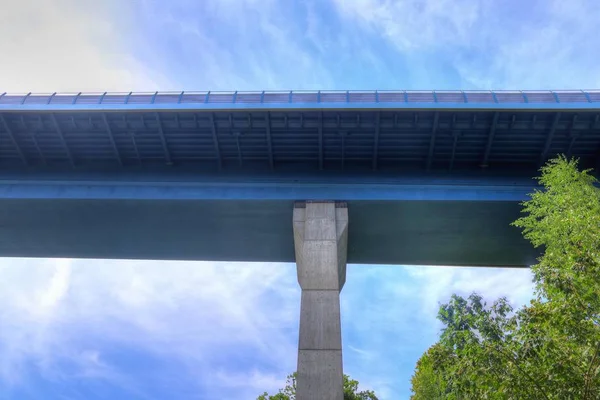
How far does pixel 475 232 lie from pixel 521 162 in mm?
4032

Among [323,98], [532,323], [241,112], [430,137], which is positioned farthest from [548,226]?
[241,112]

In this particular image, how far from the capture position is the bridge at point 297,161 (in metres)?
20.9

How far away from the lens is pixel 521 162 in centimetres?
2244

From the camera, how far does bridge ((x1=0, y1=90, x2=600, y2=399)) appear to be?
20906mm

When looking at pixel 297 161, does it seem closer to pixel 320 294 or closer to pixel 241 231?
pixel 241 231

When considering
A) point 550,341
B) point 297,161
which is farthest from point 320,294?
point 550,341

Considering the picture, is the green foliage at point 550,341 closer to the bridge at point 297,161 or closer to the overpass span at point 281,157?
the bridge at point 297,161

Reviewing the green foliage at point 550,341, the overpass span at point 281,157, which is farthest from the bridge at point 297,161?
the green foliage at point 550,341

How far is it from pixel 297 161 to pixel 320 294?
689 centimetres

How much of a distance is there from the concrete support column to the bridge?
9cm

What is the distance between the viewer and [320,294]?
61.9 ft

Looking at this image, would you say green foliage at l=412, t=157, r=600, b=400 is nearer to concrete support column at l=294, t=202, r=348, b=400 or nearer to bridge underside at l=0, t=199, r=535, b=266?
concrete support column at l=294, t=202, r=348, b=400

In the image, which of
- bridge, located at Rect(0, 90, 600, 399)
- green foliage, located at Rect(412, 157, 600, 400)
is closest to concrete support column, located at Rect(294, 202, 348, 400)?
bridge, located at Rect(0, 90, 600, 399)

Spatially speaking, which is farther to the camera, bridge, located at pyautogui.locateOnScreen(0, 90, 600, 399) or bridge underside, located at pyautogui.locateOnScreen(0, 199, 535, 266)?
bridge underside, located at pyautogui.locateOnScreen(0, 199, 535, 266)
